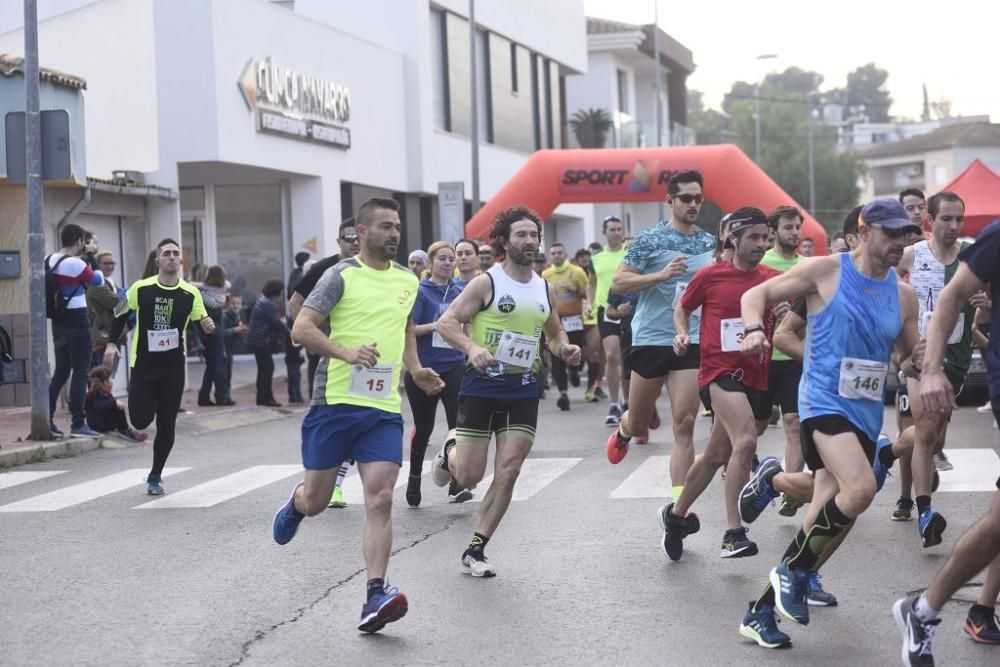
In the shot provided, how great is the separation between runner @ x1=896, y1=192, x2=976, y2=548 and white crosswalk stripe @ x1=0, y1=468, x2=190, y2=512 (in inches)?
242

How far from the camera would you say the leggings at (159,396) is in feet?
39.7

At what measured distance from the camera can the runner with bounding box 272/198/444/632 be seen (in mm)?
7352

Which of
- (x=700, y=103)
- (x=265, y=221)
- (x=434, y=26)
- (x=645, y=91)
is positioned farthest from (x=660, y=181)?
(x=700, y=103)

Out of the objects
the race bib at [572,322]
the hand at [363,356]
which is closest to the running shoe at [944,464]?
the hand at [363,356]

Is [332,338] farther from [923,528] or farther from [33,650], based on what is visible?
[923,528]

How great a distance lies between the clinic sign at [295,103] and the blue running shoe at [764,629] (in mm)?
20084

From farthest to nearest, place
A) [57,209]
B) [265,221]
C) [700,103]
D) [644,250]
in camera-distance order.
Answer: [700,103]
[265,221]
[57,209]
[644,250]

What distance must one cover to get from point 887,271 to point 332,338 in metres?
2.55

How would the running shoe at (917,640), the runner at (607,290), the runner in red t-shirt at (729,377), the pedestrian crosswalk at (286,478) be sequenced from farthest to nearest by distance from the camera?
the runner at (607,290)
the pedestrian crosswalk at (286,478)
the runner in red t-shirt at (729,377)
the running shoe at (917,640)

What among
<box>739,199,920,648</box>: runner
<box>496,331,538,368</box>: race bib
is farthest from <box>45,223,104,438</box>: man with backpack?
<box>739,199,920,648</box>: runner

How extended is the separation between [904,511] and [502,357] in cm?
292

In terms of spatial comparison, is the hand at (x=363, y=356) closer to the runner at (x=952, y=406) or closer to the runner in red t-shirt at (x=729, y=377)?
the runner in red t-shirt at (x=729, y=377)

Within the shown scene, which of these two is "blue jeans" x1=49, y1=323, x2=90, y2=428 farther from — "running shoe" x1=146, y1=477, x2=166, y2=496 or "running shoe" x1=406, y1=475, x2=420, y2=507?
"running shoe" x1=406, y1=475, x2=420, y2=507

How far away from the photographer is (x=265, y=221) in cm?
2892
